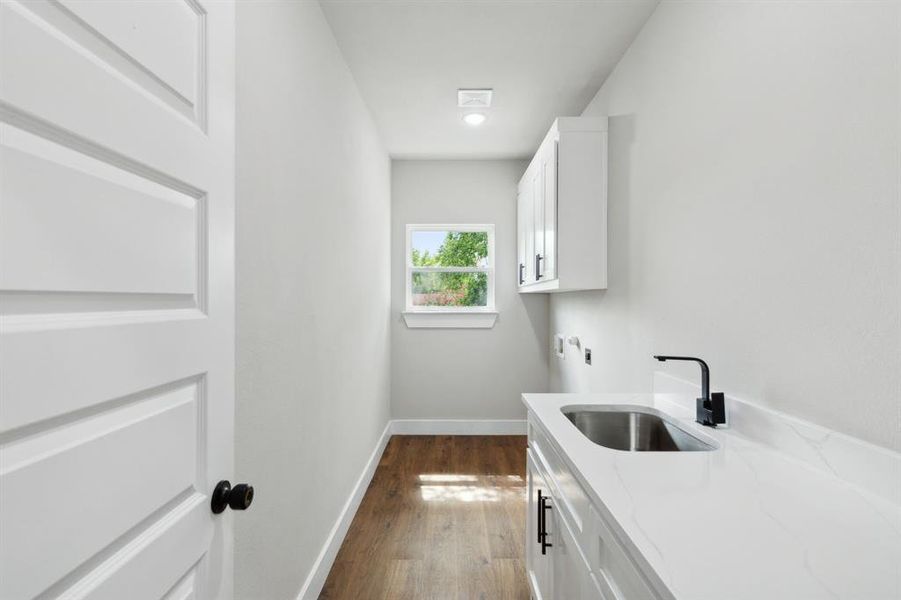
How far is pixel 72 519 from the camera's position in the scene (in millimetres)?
537

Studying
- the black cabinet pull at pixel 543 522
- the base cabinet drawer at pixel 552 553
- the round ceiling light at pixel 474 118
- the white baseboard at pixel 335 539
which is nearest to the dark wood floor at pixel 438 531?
the white baseboard at pixel 335 539

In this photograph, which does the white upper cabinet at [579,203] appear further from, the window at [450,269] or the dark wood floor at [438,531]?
the window at [450,269]

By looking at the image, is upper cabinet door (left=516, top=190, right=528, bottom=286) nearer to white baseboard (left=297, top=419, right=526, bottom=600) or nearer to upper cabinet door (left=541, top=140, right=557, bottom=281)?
upper cabinet door (left=541, top=140, right=557, bottom=281)

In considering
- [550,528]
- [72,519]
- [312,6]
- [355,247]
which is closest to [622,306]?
[550,528]

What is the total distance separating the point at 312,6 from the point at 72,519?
207cm

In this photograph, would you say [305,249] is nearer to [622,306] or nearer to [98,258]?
[98,258]

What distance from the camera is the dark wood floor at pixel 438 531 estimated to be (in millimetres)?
Result: 2049

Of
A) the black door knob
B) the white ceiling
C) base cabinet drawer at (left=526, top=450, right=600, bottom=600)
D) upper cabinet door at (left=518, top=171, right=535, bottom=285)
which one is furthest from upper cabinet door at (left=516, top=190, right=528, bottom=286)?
the black door knob

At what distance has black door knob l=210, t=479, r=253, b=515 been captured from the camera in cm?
86

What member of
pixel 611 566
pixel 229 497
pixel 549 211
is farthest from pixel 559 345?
pixel 229 497

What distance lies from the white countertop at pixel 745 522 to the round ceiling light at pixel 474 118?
2.53 metres

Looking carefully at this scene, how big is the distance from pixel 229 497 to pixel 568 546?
0.90 meters

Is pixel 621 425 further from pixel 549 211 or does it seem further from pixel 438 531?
pixel 549 211

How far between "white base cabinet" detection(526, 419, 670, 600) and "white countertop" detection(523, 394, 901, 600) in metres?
0.06
